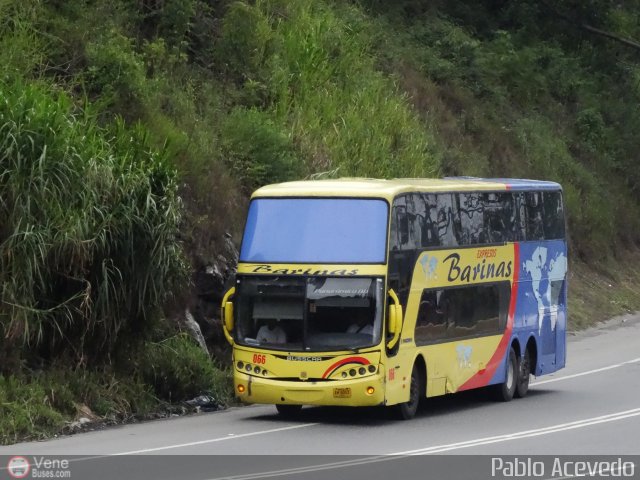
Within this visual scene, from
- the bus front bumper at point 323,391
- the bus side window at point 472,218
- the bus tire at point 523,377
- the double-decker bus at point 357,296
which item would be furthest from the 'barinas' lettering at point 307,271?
the bus tire at point 523,377

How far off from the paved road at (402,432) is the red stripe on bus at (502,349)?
0.42 m

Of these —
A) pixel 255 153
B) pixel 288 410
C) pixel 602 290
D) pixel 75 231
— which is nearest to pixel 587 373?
pixel 255 153

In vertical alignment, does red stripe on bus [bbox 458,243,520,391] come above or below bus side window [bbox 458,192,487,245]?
below

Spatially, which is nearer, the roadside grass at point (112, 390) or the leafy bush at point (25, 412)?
the leafy bush at point (25, 412)

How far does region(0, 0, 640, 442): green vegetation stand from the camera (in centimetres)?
1738

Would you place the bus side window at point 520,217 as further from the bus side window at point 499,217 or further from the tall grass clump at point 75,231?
the tall grass clump at point 75,231

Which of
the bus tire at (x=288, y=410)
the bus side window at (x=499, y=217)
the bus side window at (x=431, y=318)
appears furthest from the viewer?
the bus side window at (x=499, y=217)

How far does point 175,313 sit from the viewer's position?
2116 centimetres

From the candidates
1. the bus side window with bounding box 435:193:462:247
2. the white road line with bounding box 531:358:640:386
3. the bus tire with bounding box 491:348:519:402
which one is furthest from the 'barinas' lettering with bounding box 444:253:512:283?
the white road line with bounding box 531:358:640:386

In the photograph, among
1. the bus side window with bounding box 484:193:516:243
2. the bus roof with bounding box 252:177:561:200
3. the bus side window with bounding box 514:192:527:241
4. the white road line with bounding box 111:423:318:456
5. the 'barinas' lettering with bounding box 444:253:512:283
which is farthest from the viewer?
the bus side window with bounding box 514:192:527:241

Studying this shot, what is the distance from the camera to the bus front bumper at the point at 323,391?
680 inches

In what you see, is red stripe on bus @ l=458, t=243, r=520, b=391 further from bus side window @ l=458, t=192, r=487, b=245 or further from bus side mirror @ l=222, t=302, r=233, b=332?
bus side mirror @ l=222, t=302, r=233, b=332
